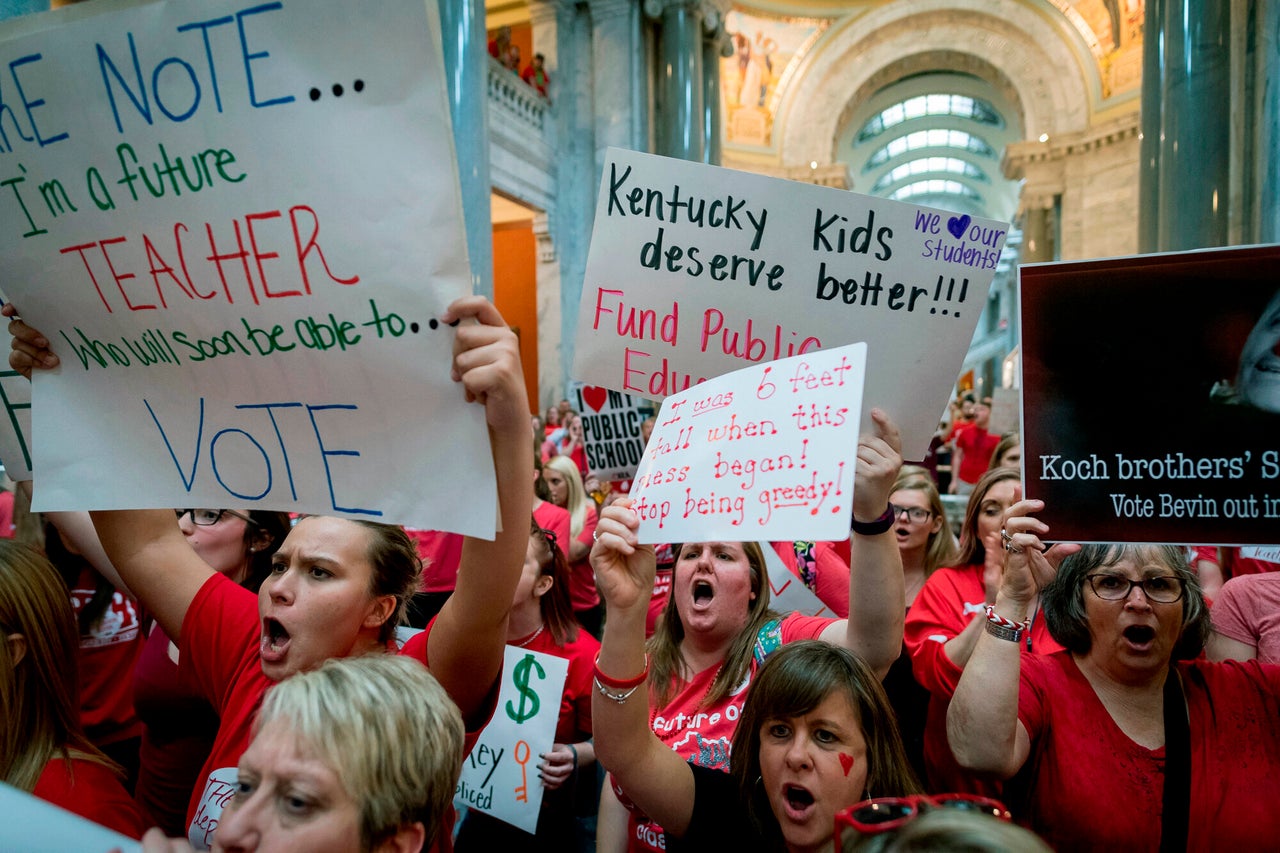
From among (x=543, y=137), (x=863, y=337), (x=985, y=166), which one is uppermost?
(x=985, y=166)

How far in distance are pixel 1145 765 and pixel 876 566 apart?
0.70 meters

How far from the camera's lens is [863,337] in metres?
1.89

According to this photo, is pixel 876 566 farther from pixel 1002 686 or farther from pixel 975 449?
pixel 975 449

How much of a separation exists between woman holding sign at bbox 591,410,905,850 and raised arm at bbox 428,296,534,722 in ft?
0.58

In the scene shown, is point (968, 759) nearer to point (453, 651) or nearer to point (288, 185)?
point (453, 651)

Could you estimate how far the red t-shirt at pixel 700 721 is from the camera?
1962 millimetres

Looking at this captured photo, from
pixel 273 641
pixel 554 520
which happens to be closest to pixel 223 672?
pixel 273 641

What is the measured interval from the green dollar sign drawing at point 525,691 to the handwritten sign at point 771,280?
3.56 ft

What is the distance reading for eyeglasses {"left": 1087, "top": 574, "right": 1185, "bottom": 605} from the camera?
6.02ft

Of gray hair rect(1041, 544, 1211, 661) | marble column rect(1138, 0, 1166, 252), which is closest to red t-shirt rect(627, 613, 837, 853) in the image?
gray hair rect(1041, 544, 1211, 661)

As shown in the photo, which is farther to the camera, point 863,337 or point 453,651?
point 863,337

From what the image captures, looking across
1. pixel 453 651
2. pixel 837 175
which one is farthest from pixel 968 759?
pixel 837 175

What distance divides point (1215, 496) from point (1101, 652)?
0.42 meters

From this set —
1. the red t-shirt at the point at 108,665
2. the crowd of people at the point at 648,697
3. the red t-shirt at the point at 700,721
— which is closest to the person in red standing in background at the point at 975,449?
the crowd of people at the point at 648,697
